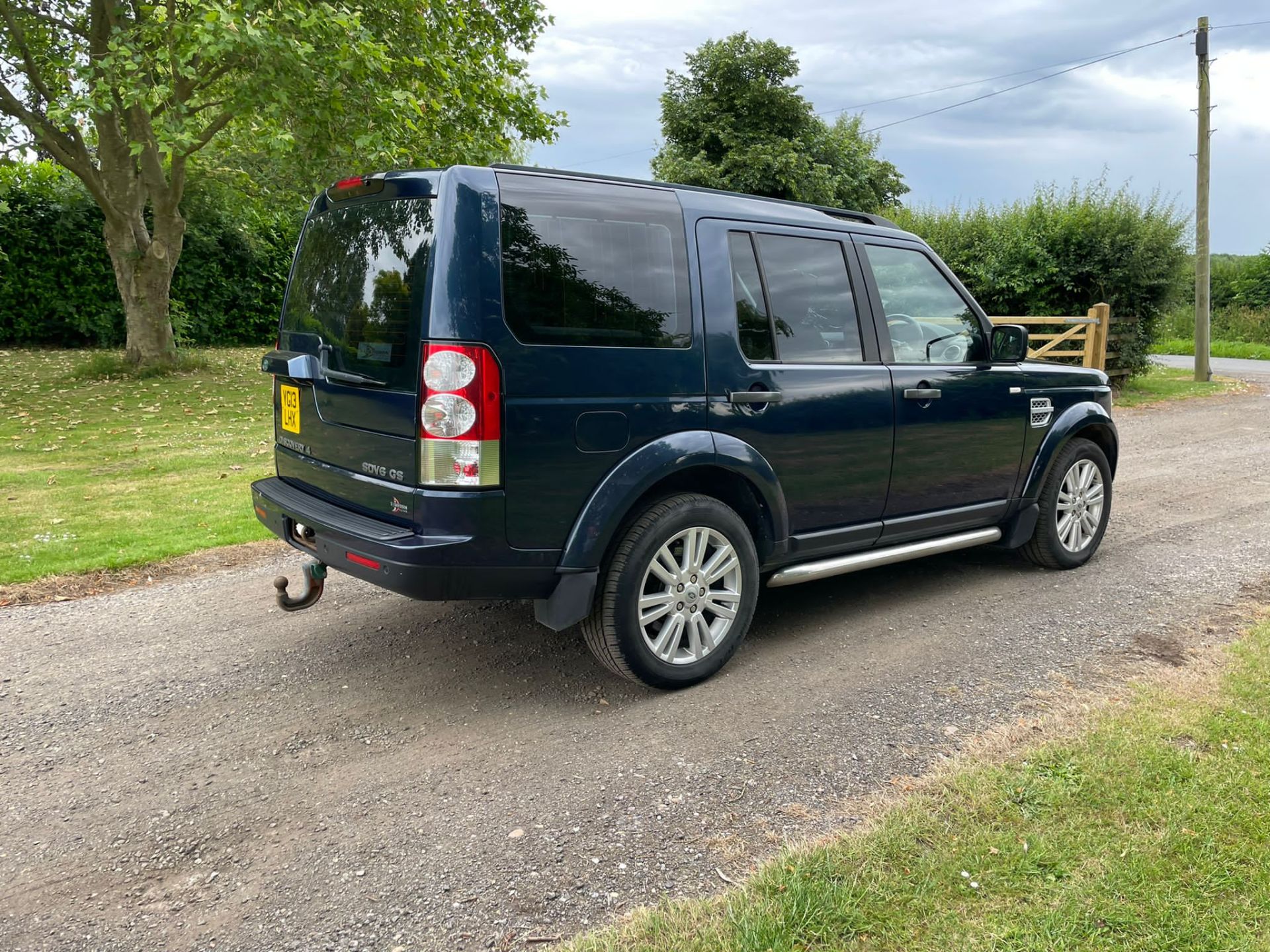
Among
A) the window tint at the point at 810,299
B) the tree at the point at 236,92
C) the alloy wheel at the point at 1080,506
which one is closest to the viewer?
the window tint at the point at 810,299

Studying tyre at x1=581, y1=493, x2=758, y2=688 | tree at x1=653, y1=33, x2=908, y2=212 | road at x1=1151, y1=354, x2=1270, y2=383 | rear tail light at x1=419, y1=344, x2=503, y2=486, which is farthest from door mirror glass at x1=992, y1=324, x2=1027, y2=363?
tree at x1=653, y1=33, x2=908, y2=212

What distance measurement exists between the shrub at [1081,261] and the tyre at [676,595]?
520 inches

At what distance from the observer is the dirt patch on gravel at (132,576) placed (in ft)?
16.6

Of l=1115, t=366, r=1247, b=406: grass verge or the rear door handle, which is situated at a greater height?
l=1115, t=366, r=1247, b=406: grass verge

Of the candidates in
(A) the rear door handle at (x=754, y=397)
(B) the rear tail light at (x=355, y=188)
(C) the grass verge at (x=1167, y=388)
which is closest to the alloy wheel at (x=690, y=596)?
(A) the rear door handle at (x=754, y=397)

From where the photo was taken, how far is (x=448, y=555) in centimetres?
324

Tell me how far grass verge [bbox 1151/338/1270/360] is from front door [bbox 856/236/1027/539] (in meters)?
22.4

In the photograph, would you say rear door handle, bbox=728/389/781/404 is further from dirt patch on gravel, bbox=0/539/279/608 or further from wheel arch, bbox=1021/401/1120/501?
dirt patch on gravel, bbox=0/539/279/608

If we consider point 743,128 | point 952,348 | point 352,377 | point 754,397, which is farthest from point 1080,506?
point 743,128

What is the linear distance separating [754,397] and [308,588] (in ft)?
7.01

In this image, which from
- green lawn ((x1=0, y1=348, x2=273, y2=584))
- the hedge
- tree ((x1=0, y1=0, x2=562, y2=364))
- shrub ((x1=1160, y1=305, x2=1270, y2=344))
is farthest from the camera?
shrub ((x1=1160, y1=305, x2=1270, y2=344))

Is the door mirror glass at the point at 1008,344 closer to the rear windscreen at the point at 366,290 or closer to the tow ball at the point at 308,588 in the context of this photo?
the rear windscreen at the point at 366,290

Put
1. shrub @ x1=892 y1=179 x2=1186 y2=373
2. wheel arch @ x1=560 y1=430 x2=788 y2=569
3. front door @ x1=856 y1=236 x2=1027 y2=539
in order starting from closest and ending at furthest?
wheel arch @ x1=560 y1=430 x2=788 y2=569 → front door @ x1=856 y1=236 x2=1027 y2=539 → shrub @ x1=892 y1=179 x2=1186 y2=373

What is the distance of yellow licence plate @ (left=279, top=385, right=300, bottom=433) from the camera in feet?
13.3
